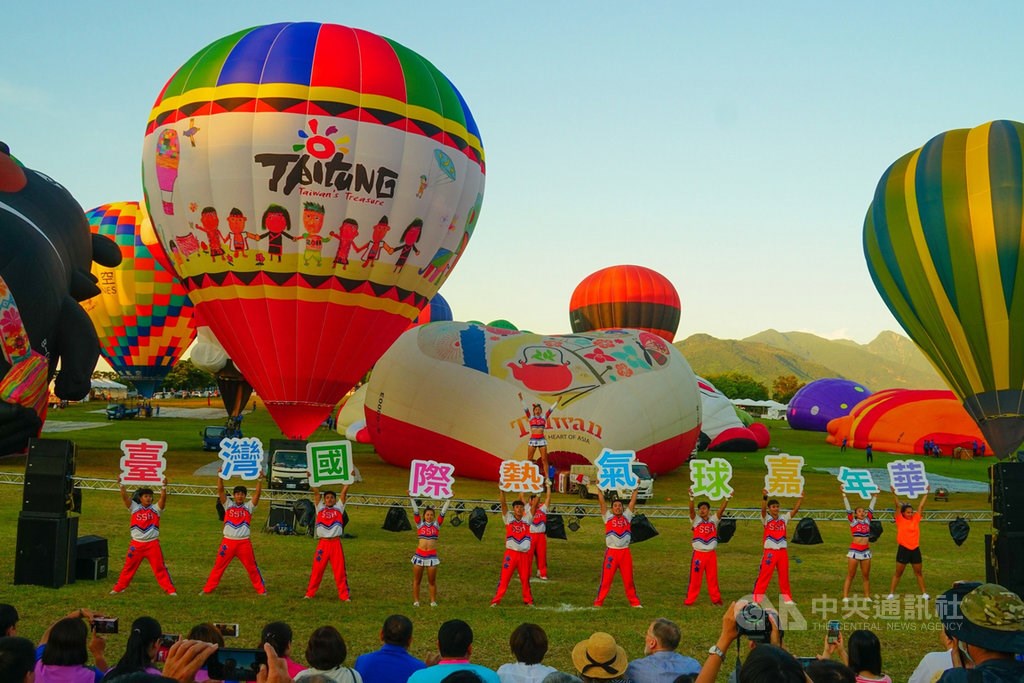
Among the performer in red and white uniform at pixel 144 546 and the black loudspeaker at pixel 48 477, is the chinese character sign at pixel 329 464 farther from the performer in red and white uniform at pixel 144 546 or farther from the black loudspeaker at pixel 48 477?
the black loudspeaker at pixel 48 477

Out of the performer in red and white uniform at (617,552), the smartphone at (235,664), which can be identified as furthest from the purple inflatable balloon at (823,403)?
the smartphone at (235,664)

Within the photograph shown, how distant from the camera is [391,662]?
18.8ft

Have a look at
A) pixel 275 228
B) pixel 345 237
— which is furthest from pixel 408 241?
pixel 275 228

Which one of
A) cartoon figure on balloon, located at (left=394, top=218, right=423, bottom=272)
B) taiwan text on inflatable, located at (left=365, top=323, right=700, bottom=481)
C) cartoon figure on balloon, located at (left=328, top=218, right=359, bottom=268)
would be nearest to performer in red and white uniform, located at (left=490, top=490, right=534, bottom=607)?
cartoon figure on balloon, located at (left=328, top=218, right=359, bottom=268)

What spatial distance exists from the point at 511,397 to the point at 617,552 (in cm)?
1248

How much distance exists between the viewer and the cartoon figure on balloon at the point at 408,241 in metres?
21.2

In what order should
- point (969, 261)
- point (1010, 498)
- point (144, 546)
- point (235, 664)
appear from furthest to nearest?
point (969, 261), point (1010, 498), point (144, 546), point (235, 664)

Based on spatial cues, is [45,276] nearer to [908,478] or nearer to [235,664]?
[908,478]

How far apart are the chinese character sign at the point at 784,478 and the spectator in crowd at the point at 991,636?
32.9 ft

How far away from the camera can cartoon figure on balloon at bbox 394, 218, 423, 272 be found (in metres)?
21.2

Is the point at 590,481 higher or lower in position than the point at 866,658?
higher

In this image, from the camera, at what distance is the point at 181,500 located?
21.0 m

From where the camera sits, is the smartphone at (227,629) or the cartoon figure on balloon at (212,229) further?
the cartoon figure on balloon at (212,229)

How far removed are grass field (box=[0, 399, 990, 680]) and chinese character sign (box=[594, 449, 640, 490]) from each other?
1581 millimetres
